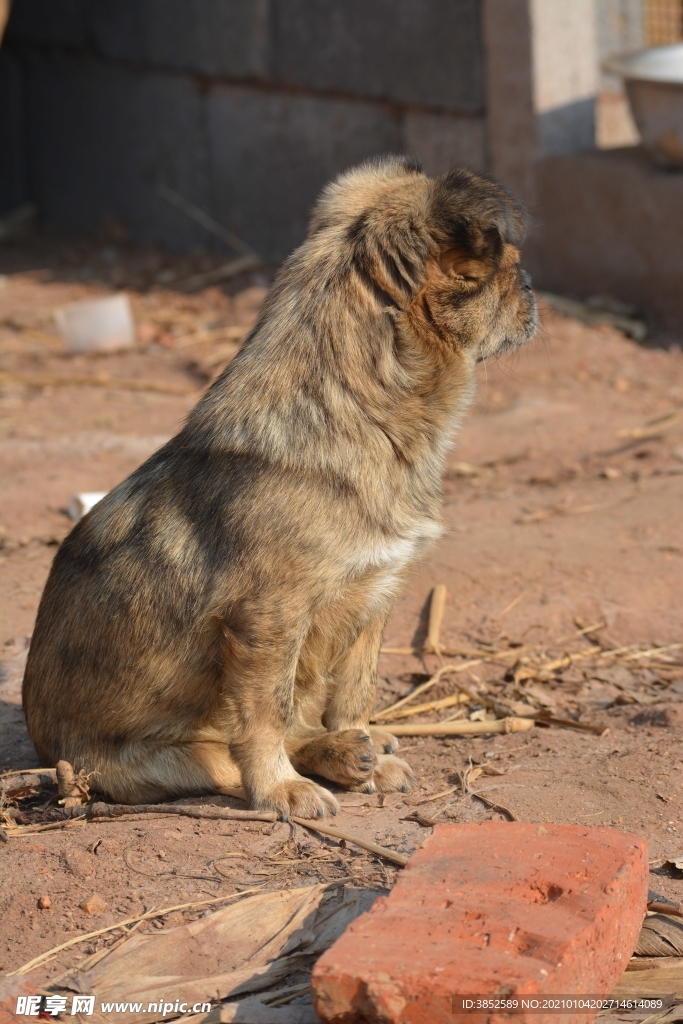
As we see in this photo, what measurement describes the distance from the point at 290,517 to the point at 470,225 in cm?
97

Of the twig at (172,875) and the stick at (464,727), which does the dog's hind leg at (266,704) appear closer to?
the twig at (172,875)

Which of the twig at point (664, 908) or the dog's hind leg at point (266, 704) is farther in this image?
the dog's hind leg at point (266, 704)

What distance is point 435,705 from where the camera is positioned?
14.9ft

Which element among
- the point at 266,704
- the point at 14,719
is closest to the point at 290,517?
the point at 266,704

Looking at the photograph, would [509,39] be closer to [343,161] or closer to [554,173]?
[554,173]

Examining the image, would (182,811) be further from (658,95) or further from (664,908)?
(658,95)

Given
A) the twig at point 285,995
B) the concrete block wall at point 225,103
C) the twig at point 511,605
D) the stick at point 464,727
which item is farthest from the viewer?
the concrete block wall at point 225,103

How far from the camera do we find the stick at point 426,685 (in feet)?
14.8

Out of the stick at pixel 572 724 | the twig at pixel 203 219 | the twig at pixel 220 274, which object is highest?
the twig at pixel 203 219

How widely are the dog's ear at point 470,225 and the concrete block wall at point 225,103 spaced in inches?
226

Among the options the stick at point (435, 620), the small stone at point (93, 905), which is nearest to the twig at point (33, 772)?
the small stone at point (93, 905)

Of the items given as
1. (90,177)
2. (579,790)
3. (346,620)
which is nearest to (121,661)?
(346,620)

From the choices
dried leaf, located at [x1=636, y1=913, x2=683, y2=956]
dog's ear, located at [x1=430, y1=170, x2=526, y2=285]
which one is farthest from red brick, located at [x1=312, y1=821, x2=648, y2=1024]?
dog's ear, located at [x1=430, y1=170, x2=526, y2=285]

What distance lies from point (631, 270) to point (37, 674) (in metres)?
6.23
